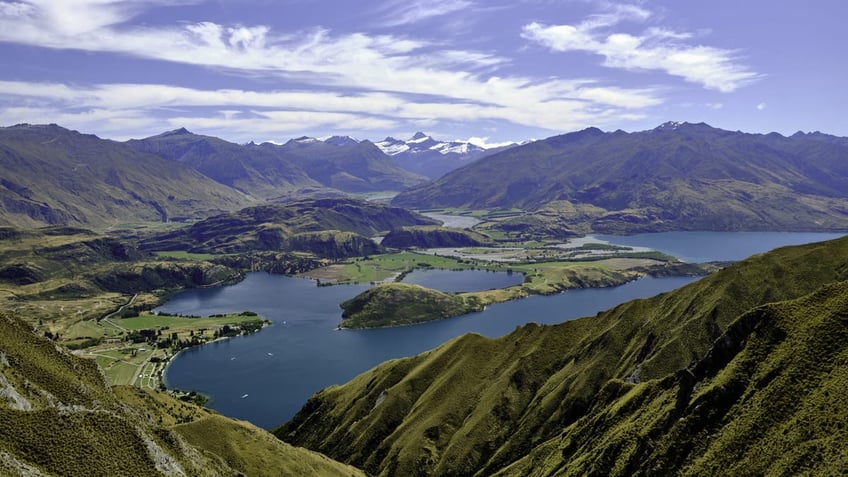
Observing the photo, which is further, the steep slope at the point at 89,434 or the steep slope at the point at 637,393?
the steep slope at the point at 637,393

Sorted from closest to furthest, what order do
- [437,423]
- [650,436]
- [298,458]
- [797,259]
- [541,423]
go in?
[650,436], [298,458], [541,423], [437,423], [797,259]

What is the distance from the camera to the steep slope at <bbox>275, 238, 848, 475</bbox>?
6925cm

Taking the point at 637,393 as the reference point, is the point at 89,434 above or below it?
above

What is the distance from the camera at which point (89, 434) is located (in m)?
72.4

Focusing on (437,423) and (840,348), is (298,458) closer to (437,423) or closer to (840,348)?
(437,423)

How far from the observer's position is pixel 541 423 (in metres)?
128

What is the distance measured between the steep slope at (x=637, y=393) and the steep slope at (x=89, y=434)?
25.6 meters

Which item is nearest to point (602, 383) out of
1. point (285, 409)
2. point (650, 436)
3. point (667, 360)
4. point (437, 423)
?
point (667, 360)

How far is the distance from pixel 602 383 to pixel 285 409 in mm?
116213

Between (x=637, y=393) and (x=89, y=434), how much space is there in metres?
86.5

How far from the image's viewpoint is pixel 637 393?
101375 millimetres

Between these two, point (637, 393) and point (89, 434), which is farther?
point (637, 393)

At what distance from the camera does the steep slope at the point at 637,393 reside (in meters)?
69.2

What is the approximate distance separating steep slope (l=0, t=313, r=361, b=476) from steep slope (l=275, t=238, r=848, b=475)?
25.6 m
